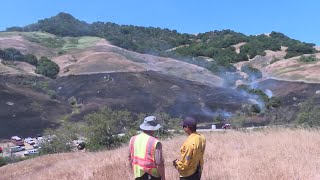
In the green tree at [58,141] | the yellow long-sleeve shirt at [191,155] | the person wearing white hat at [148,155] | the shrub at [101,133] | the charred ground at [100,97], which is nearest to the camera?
the person wearing white hat at [148,155]

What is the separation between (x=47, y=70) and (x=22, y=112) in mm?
27109

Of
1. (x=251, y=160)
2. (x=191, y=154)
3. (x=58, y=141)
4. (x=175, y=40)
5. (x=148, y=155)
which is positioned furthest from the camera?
(x=175, y=40)

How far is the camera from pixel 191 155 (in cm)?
607

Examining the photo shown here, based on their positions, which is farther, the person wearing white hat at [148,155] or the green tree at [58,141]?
the green tree at [58,141]

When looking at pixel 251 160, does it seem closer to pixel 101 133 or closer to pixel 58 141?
pixel 101 133

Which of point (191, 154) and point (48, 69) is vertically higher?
point (191, 154)

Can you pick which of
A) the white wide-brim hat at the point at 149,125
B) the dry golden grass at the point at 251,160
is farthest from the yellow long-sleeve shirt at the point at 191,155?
the dry golden grass at the point at 251,160

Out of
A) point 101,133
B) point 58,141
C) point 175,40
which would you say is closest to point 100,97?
point 58,141

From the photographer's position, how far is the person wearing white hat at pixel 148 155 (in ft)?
18.7

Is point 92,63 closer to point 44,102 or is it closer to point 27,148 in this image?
point 44,102

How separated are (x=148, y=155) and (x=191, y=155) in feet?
2.10

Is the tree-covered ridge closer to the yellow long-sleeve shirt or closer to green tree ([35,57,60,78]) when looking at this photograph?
green tree ([35,57,60,78])

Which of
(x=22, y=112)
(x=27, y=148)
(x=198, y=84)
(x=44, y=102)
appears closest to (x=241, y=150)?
(x=27, y=148)

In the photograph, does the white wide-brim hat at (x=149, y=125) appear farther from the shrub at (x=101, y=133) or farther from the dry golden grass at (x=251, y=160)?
the shrub at (x=101, y=133)
